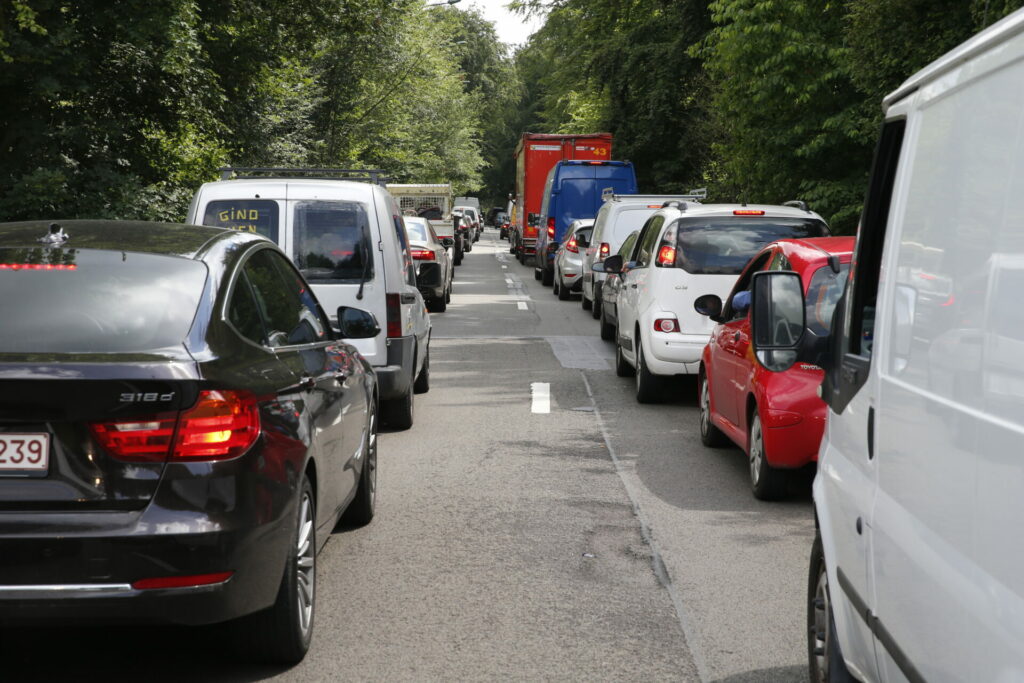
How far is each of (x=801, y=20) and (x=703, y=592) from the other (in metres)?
17.4

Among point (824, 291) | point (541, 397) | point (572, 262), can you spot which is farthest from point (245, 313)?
point (572, 262)

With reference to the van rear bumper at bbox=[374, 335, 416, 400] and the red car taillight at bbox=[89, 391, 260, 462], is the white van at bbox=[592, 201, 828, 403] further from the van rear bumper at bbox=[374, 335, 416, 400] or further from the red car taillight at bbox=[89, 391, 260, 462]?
the red car taillight at bbox=[89, 391, 260, 462]

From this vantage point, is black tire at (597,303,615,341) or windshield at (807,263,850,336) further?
black tire at (597,303,615,341)

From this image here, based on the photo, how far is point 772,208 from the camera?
1180 cm

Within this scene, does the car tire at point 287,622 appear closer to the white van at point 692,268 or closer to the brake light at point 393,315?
the brake light at point 393,315

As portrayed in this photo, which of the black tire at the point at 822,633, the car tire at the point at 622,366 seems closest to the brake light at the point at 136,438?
the black tire at the point at 822,633

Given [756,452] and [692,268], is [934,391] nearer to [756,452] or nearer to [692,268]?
[756,452]

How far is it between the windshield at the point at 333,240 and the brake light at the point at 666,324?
3.20 m

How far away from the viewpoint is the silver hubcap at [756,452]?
802 centimetres

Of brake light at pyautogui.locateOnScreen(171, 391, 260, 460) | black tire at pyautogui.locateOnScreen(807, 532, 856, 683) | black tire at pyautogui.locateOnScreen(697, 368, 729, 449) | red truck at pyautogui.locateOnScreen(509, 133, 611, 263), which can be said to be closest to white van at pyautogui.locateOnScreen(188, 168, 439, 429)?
black tire at pyautogui.locateOnScreen(697, 368, 729, 449)

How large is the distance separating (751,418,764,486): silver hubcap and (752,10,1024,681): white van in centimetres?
394

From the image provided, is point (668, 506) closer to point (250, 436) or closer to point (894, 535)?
point (250, 436)

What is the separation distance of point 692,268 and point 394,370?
3377 millimetres

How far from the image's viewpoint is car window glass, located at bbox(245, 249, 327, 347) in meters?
5.18
